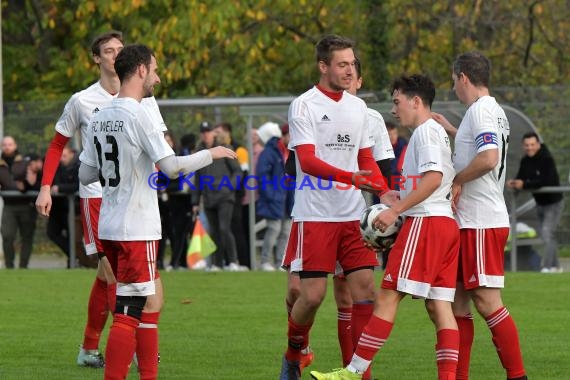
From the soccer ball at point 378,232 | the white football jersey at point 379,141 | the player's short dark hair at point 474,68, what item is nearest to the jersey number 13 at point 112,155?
the soccer ball at point 378,232

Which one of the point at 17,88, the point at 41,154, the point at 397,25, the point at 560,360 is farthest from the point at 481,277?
the point at 17,88

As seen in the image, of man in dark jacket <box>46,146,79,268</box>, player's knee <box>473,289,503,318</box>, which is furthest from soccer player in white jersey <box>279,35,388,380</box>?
man in dark jacket <box>46,146,79,268</box>

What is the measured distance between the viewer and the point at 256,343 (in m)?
10.8

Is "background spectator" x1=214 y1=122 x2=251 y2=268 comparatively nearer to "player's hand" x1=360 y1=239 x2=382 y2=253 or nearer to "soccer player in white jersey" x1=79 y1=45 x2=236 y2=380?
"player's hand" x1=360 y1=239 x2=382 y2=253

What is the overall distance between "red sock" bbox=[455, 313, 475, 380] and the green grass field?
688 mm

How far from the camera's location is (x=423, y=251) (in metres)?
7.79

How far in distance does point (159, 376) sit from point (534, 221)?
36.2ft

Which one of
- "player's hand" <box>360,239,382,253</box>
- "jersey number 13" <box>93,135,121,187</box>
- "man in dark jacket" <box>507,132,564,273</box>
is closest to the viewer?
"jersey number 13" <box>93,135,121,187</box>

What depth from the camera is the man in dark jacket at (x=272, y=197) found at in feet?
61.4

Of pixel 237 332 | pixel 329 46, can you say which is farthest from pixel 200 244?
pixel 329 46

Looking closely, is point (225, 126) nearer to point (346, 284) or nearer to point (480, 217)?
point (346, 284)

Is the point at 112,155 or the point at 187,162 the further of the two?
the point at 112,155

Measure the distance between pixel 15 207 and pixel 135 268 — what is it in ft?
41.3

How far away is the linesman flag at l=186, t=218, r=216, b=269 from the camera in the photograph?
18.5m
